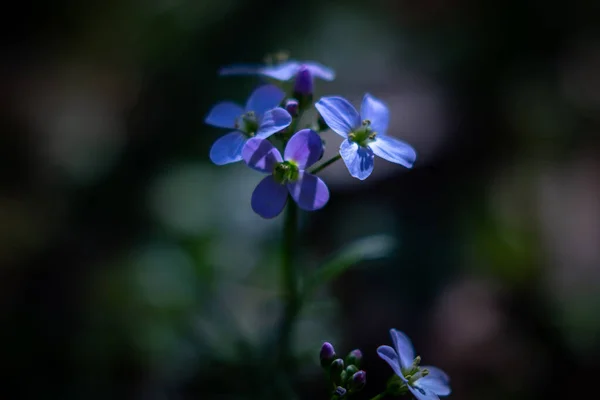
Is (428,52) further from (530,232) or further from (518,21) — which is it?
(530,232)

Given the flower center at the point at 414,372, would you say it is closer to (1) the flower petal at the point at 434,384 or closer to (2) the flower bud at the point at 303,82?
(1) the flower petal at the point at 434,384

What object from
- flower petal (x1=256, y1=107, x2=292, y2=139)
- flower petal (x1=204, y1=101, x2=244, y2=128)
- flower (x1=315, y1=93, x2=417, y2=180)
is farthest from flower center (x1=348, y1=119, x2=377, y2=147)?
flower petal (x1=204, y1=101, x2=244, y2=128)

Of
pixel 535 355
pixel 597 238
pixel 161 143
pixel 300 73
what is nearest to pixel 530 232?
pixel 597 238

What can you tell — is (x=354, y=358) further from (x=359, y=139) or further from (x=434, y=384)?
(x=359, y=139)

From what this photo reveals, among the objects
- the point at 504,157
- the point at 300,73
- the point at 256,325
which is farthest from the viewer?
the point at 504,157

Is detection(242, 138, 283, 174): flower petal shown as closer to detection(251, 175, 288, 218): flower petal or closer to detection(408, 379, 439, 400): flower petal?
detection(251, 175, 288, 218): flower petal

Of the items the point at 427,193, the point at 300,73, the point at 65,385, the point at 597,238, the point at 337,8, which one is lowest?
the point at 65,385

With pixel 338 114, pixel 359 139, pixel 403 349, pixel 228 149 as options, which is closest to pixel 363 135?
pixel 359 139
